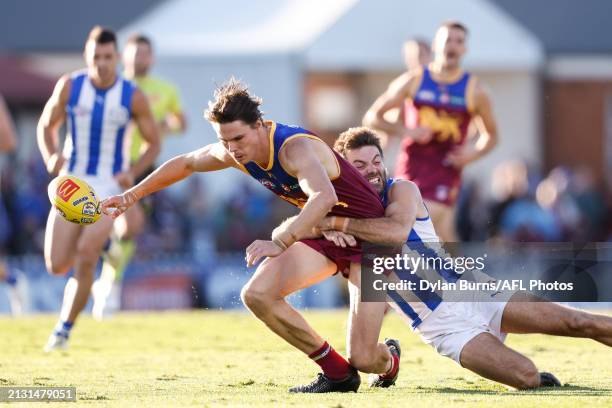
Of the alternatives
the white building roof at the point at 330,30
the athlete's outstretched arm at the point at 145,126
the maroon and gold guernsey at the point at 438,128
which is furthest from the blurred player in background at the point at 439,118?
the white building roof at the point at 330,30

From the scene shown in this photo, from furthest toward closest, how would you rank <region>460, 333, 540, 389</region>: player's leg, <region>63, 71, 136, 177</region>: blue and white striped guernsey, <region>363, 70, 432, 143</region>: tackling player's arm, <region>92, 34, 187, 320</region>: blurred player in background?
<region>92, 34, 187, 320</region>: blurred player in background, <region>363, 70, 432, 143</region>: tackling player's arm, <region>63, 71, 136, 177</region>: blue and white striped guernsey, <region>460, 333, 540, 389</region>: player's leg

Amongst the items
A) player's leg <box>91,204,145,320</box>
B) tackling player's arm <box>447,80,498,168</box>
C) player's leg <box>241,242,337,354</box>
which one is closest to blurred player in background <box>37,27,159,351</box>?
player's leg <box>91,204,145,320</box>

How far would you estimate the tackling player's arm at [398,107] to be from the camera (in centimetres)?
1202

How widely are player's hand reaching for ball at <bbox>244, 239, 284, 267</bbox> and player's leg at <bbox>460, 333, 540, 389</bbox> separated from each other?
1364 mm

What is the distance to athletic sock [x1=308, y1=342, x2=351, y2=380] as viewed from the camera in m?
7.93

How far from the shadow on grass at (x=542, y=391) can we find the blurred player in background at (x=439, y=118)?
14.3 ft

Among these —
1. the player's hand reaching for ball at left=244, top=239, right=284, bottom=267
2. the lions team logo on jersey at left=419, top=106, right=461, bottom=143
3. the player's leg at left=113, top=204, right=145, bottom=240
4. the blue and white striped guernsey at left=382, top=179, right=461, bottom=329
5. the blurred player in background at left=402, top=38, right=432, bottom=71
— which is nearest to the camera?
the player's hand reaching for ball at left=244, top=239, right=284, bottom=267

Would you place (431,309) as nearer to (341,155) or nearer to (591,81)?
(341,155)

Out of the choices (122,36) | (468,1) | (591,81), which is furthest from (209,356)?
(591,81)

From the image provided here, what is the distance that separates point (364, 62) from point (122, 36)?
4.02 m

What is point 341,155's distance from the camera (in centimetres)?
834

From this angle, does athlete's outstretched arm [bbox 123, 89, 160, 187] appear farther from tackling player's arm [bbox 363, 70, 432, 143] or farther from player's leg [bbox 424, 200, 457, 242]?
player's leg [bbox 424, 200, 457, 242]

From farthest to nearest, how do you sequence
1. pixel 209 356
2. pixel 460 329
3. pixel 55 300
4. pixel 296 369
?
1. pixel 55 300
2. pixel 209 356
3. pixel 296 369
4. pixel 460 329

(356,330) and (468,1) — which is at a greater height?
(468,1)
